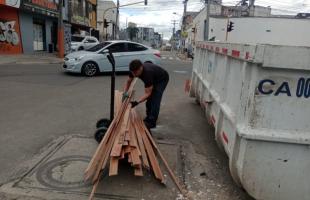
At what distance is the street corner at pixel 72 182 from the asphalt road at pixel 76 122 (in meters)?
0.23

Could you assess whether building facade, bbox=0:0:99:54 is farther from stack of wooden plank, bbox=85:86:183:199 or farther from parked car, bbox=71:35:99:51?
stack of wooden plank, bbox=85:86:183:199

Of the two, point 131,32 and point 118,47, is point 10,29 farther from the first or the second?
point 131,32

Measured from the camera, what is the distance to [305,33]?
42969 mm

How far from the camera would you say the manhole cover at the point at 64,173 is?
166 inches

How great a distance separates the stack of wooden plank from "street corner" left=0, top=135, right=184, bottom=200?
13 cm

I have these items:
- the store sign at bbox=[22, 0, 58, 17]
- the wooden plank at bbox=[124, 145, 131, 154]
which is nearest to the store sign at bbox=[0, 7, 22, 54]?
the store sign at bbox=[22, 0, 58, 17]

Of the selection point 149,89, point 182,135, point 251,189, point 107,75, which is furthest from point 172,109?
point 107,75

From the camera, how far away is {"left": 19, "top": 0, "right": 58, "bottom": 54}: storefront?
2517cm

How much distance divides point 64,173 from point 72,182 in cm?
28

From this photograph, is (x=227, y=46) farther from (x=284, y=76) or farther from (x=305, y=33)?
(x=305, y=33)

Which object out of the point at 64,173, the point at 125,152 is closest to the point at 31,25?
the point at 64,173

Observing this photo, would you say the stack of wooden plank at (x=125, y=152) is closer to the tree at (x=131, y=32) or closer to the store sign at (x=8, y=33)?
the store sign at (x=8, y=33)

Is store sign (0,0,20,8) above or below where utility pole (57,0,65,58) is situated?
above

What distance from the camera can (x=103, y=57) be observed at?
49.5 feet
